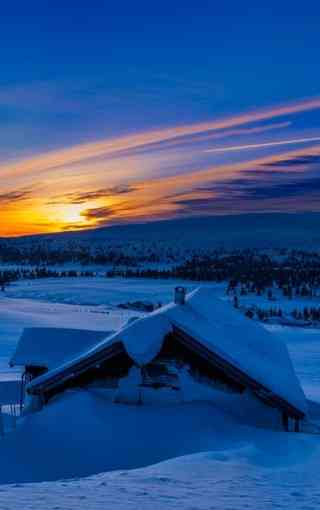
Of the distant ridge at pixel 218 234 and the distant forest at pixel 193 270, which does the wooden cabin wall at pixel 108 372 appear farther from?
the distant ridge at pixel 218 234

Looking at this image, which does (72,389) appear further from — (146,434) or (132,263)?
(132,263)

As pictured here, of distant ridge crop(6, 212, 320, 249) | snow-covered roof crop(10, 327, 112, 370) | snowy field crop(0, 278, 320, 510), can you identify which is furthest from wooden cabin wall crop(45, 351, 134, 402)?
distant ridge crop(6, 212, 320, 249)

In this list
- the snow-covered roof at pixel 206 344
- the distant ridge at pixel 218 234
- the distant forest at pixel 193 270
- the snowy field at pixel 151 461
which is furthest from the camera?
the distant ridge at pixel 218 234

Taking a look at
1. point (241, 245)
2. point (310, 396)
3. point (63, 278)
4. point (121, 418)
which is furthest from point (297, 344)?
point (241, 245)

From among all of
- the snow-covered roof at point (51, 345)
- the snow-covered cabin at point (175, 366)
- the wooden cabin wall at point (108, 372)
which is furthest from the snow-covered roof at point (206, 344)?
the snow-covered roof at point (51, 345)

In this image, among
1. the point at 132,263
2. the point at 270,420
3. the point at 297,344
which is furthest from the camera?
the point at 132,263
